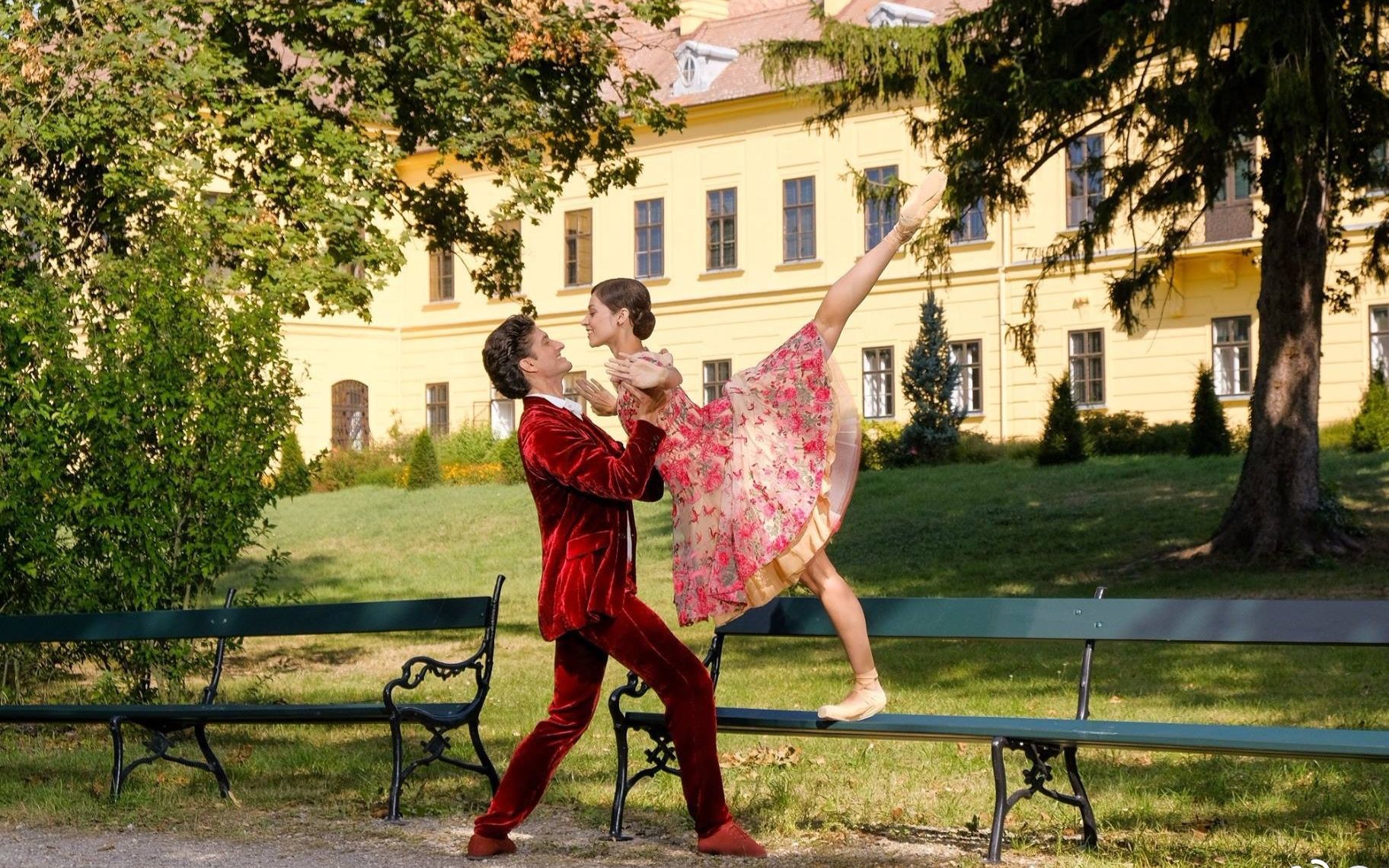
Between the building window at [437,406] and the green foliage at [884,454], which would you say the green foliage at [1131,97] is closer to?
the green foliage at [884,454]

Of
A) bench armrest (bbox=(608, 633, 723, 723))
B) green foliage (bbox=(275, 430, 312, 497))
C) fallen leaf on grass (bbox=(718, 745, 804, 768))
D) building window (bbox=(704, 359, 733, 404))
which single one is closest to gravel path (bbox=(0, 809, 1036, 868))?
bench armrest (bbox=(608, 633, 723, 723))

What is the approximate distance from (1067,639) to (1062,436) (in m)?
21.7

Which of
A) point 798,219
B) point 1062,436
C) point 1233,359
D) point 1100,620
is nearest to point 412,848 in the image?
point 1100,620

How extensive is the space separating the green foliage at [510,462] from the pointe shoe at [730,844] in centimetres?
2497

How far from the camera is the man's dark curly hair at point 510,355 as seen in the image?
571 cm

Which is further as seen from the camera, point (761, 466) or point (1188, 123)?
point (1188, 123)

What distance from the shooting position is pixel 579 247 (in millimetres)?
41781

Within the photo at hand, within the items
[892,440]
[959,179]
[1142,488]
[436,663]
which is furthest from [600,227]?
[436,663]

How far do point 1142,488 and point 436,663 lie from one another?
57.3ft

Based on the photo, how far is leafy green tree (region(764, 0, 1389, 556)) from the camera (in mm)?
13586

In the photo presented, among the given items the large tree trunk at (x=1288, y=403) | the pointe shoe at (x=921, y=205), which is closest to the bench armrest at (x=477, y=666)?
the pointe shoe at (x=921, y=205)

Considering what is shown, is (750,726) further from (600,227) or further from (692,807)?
(600,227)

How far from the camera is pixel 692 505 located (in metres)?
5.64

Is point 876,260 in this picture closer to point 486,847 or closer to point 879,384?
point 486,847
